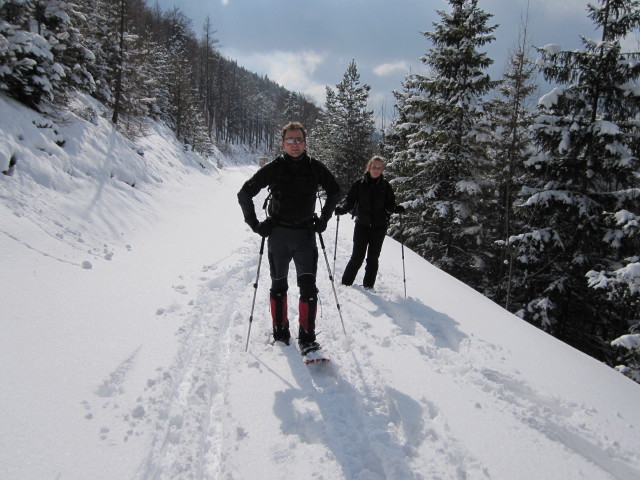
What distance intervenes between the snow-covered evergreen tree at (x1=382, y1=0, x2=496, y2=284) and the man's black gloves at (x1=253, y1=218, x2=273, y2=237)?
9.96m

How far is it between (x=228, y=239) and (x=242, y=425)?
711 centimetres

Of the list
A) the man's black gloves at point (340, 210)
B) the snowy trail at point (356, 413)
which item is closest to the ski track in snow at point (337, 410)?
the snowy trail at point (356, 413)

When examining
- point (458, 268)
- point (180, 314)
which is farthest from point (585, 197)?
point (180, 314)

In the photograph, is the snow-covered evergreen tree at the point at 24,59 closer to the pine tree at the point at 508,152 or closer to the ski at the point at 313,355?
the ski at the point at 313,355

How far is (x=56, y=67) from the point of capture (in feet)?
28.3

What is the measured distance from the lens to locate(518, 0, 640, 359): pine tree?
9.66 meters

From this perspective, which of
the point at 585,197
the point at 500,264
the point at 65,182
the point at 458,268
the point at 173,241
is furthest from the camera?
the point at 500,264

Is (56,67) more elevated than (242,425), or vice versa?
(56,67)

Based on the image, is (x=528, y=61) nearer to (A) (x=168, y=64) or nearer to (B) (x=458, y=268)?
(B) (x=458, y=268)

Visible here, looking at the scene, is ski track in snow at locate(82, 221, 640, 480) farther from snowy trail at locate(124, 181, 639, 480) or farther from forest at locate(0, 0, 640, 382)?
forest at locate(0, 0, 640, 382)

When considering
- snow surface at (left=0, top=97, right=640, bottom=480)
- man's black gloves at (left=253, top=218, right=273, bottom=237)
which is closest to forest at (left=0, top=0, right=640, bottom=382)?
snow surface at (left=0, top=97, right=640, bottom=480)

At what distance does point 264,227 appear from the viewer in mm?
3809

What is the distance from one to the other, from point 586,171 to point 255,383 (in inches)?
450

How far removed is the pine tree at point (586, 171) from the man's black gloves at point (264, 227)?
9685 mm
